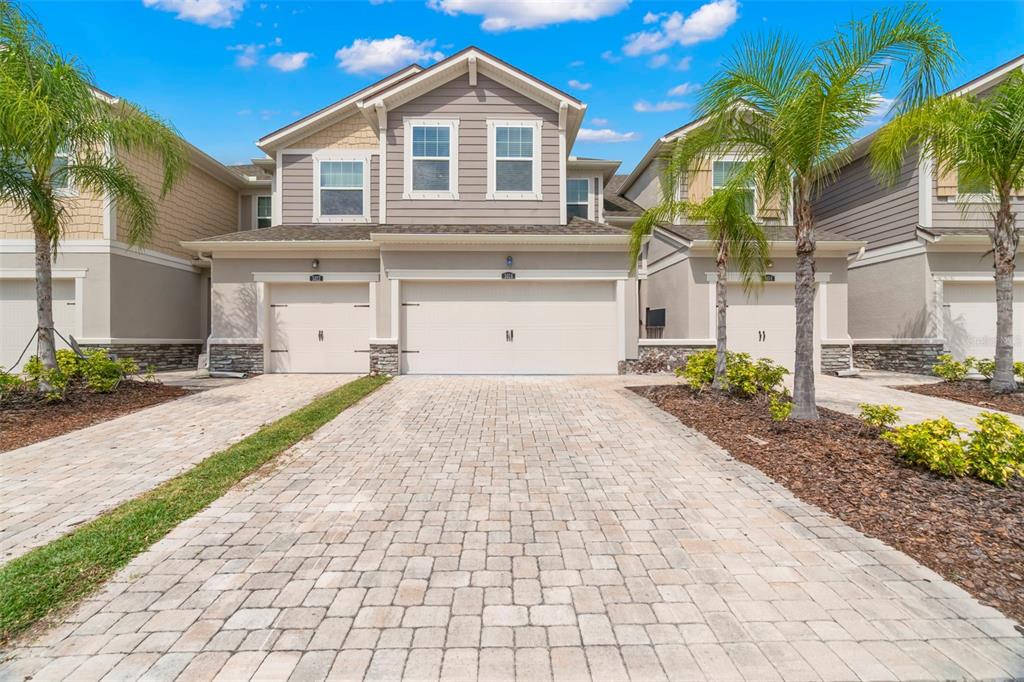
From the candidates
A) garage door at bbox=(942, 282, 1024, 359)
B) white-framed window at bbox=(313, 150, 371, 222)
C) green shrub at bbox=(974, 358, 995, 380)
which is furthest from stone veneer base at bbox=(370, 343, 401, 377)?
garage door at bbox=(942, 282, 1024, 359)

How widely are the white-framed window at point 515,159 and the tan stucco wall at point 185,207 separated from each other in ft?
27.1

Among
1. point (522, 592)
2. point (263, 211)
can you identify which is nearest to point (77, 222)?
point (263, 211)

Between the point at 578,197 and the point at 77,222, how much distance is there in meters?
13.1

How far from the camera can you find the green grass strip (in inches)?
108

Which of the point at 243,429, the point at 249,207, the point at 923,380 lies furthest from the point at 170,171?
the point at 923,380

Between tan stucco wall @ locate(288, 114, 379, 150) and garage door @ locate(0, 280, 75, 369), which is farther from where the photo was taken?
tan stucco wall @ locate(288, 114, 379, 150)

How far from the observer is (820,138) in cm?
606

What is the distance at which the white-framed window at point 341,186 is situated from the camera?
13.8 meters

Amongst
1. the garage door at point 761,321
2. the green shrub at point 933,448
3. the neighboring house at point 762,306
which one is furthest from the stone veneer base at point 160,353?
the garage door at point 761,321

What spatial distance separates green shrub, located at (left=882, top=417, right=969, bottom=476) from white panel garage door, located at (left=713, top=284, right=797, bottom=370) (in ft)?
27.1

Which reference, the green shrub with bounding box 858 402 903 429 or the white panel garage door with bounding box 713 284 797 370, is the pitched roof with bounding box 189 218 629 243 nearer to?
the white panel garage door with bounding box 713 284 797 370

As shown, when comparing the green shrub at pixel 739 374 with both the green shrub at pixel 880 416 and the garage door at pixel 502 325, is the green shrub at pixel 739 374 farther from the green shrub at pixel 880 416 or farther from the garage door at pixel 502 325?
the garage door at pixel 502 325

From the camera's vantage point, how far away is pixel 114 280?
12164 mm

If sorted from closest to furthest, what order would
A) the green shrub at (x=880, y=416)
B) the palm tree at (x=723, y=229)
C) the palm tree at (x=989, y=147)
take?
the green shrub at (x=880, y=416)
the palm tree at (x=989, y=147)
the palm tree at (x=723, y=229)
